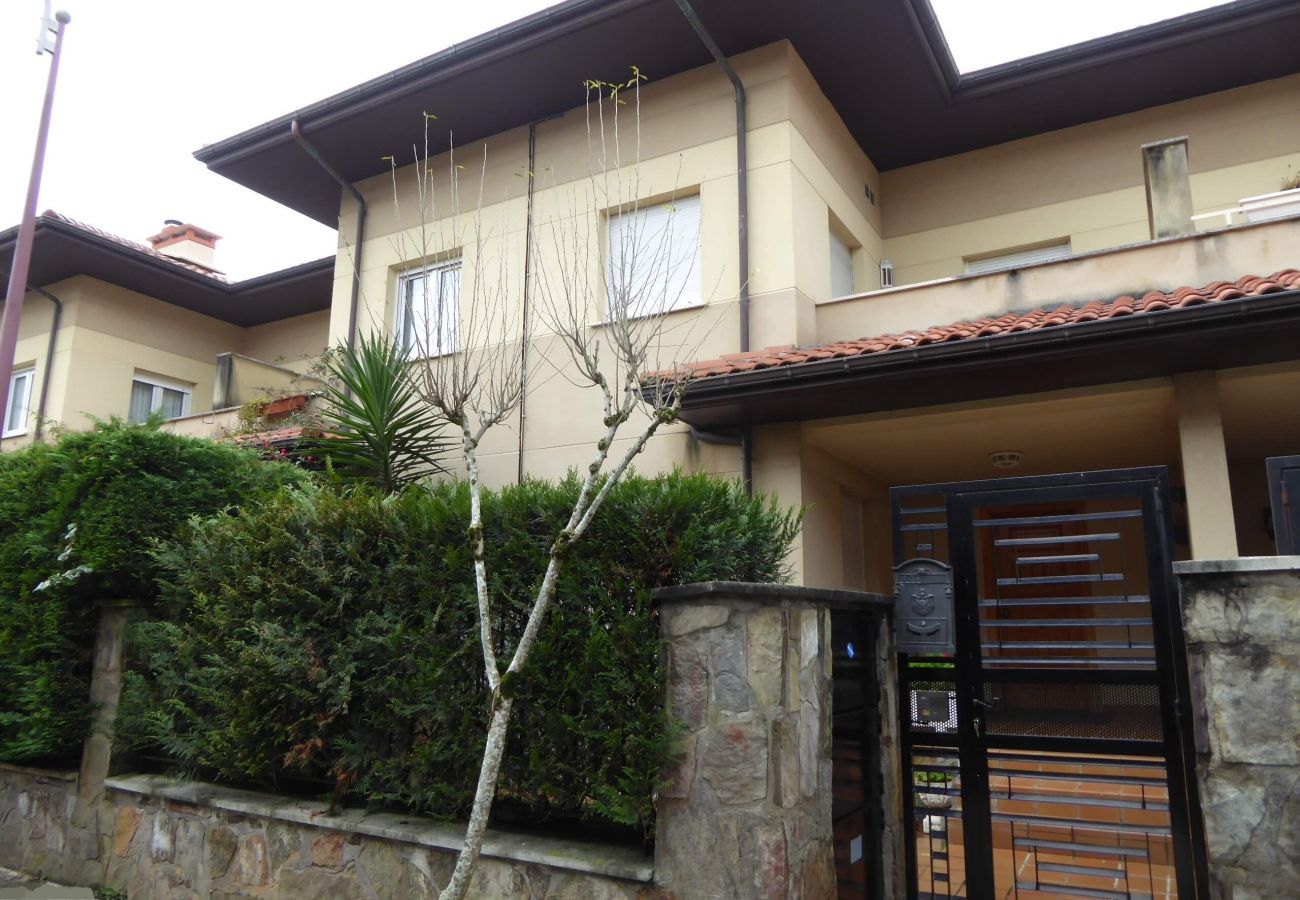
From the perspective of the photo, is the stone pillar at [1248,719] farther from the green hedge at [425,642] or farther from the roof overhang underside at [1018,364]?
A: the roof overhang underside at [1018,364]

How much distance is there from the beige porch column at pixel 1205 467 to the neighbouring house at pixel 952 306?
0.02 meters

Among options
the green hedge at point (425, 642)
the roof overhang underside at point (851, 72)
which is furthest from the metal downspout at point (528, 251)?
the green hedge at point (425, 642)

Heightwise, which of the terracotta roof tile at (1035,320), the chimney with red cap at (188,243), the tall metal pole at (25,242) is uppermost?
the chimney with red cap at (188,243)

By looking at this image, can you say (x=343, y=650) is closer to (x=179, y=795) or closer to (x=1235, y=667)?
(x=179, y=795)

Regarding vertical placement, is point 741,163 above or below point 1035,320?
above

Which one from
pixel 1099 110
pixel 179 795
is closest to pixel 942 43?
pixel 1099 110

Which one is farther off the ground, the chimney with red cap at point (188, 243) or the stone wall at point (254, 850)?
the chimney with red cap at point (188, 243)

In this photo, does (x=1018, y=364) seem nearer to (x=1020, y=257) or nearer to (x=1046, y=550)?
(x=1020, y=257)

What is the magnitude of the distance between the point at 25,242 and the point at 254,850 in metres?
7.94

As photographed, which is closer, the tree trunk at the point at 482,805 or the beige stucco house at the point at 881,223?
the tree trunk at the point at 482,805

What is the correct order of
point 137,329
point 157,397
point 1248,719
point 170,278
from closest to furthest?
1. point 1248,719
2. point 170,278
3. point 137,329
4. point 157,397

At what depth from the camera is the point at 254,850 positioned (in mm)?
4875

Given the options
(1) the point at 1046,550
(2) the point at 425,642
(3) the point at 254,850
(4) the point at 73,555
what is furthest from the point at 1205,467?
(4) the point at 73,555

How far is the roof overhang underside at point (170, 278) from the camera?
14.3 metres
